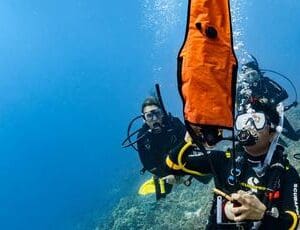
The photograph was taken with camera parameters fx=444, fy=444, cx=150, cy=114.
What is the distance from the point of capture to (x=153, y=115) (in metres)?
8.05

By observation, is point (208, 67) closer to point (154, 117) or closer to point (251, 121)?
point (251, 121)

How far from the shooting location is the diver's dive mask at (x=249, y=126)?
4.16 metres

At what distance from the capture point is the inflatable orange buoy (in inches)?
106

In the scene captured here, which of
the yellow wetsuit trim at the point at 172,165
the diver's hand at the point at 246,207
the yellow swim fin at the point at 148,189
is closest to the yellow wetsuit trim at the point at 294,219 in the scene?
the diver's hand at the point at 246,207

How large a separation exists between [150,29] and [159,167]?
154008 mm

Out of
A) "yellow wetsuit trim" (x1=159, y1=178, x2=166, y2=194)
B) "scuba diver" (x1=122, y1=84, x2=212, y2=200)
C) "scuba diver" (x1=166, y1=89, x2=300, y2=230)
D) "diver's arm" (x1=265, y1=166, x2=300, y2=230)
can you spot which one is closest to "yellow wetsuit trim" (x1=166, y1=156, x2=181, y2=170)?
"scuba diver" (x1=166, y1=89, x2=300, y2=230)

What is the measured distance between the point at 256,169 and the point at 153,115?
4.11 m

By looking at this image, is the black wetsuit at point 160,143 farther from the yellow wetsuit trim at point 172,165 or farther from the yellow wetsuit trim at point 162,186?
the yellow wetsuit trim at point 172,165

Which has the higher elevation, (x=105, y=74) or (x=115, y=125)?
(x=105, y=74)

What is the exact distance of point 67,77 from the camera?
17062 cm

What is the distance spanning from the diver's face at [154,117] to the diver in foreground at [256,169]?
11.1ft

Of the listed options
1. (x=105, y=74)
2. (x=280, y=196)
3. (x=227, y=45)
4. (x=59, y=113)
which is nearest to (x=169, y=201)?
(x=280, y=196)

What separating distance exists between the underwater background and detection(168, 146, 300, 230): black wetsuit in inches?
2119

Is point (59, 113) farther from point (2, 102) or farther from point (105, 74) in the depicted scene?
point (105, 74)
